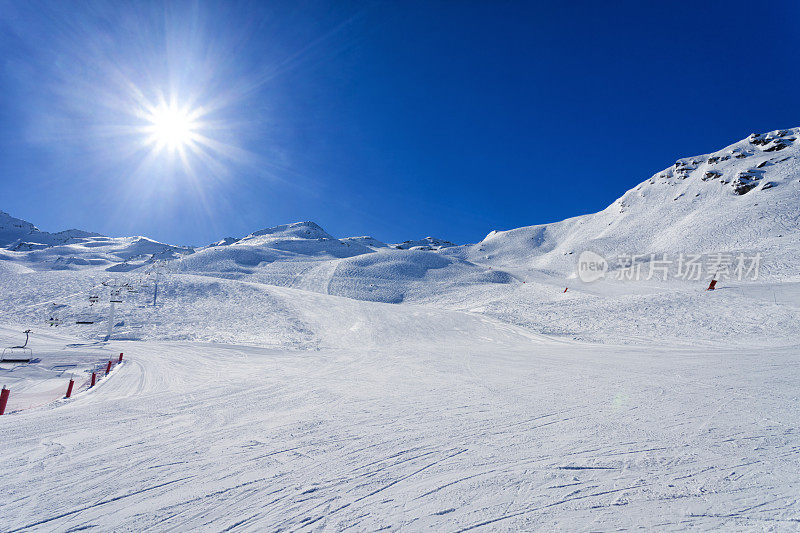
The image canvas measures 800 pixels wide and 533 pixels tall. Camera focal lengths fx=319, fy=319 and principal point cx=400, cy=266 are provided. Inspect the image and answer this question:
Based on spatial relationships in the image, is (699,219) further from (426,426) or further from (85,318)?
(85,318)

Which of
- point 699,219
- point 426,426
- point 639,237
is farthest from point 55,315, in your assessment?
point 699,219

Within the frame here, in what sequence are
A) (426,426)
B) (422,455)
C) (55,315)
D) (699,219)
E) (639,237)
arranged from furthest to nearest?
(639,237) < (699,219) < (55,315) < (426,426) < (422,455)

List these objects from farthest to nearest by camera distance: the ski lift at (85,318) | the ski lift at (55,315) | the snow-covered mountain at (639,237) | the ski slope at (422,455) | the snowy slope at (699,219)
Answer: the snow-covered mountain at (639,237), the snowy slope at (699,219), the ski lift at (85,318), the ski lift at (55,315), the ski slope at (422,455)

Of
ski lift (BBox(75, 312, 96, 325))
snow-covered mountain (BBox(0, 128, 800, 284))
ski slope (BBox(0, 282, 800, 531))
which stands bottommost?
ski slope (BBox(0, 282, 800, 531))

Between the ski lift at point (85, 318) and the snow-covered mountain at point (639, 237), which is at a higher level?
the snow-covered mountain at point (639, 237)

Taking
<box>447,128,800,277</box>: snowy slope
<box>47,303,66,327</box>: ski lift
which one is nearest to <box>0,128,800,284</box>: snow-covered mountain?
<box>447,128,800,277</box>: snowy slope

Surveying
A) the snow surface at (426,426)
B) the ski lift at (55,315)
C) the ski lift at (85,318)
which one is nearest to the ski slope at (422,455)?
the snow surface at (426,426)

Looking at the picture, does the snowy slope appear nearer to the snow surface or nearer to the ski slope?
the snow surface

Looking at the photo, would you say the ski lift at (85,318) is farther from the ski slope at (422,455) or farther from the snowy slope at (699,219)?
the snowy slope at (699,219)

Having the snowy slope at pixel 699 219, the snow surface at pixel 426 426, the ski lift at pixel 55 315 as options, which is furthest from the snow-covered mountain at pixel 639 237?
the ski lift at pixel 55 315

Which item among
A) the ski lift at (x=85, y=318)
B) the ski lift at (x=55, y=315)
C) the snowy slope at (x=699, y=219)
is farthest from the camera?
the snowy slope at (x=699, y=219)

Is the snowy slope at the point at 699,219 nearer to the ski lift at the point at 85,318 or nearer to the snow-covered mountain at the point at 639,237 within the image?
the snow-covered mountain at the point at 639,237

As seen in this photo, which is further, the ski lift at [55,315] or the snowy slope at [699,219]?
the snowy slope at [699,219]

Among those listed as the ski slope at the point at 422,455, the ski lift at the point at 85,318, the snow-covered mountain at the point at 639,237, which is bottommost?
the ski slope at the point at 422,455
